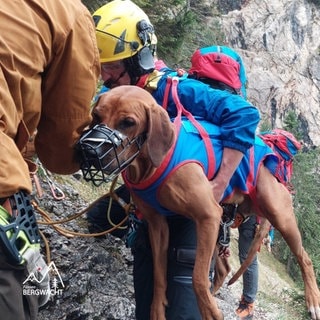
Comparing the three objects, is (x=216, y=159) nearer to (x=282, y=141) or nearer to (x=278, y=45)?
(x=282, y=141)

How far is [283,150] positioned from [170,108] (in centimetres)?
136

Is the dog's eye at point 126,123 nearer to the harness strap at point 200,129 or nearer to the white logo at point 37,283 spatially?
the harness strap at point 200,129

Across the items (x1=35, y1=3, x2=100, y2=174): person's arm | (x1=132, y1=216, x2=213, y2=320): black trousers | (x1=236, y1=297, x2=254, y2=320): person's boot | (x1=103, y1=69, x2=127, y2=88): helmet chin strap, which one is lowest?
(x1=236, y1=297, x2=254, y2=320): person's boot

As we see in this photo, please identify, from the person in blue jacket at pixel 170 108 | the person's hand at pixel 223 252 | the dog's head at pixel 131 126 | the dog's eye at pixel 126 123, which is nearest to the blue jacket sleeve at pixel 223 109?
the person in blue jacket at pixel 170 108

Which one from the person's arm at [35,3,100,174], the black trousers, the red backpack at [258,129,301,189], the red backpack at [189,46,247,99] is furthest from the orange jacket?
the red backpack at [258,129,301,189]

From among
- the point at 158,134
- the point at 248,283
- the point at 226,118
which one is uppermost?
the point at 158,134

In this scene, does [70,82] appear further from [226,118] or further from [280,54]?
[280,54]

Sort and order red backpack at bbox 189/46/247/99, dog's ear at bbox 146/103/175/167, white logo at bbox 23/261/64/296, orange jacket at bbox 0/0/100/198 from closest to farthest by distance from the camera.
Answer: orange jacket at bbox 0/0/100/198 → white logo at bbox 23/261/64/296 → dog's ear at bbox 146/103/175/167 → red backpack at bbox 189/46/247/99

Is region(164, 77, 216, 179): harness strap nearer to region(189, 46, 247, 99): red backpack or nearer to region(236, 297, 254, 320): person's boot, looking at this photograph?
region(189, 46, 247, 99): red backpack

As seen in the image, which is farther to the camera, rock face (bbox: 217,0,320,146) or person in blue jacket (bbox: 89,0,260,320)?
rock face (bbox: 217,0,320,146)

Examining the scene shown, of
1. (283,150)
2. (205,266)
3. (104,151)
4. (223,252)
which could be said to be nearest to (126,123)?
(104,151)

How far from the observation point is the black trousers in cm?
367

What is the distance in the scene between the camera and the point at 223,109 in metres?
3.81

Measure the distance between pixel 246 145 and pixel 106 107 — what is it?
1093mm
